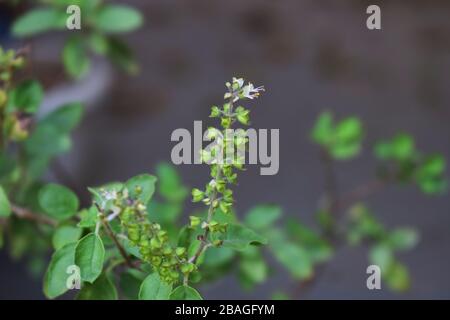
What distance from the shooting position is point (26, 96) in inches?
35.1

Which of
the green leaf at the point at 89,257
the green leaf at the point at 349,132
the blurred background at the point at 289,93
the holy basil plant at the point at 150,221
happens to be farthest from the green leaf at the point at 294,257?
the blurred background at the point at 289,93

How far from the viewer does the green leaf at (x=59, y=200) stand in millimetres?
770

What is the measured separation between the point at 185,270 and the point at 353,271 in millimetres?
1309

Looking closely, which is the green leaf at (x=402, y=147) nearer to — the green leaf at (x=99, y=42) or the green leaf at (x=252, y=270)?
the green leaf at (x=252, y=270)

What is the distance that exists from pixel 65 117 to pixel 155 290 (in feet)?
1.34

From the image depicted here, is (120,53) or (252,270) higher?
(120,53)

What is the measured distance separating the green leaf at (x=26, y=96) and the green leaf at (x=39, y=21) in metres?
0.16

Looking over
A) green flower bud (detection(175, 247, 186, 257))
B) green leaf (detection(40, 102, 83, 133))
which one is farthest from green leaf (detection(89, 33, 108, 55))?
green flower bud (detection(175, 247, 186, 257))

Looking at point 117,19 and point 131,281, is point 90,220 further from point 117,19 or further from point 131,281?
point 117,19

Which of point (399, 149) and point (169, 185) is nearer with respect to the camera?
point (169, 185)

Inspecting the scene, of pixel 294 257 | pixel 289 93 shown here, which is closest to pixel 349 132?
pixel 294 257

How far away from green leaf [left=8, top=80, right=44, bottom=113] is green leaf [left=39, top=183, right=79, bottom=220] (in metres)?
0.17
